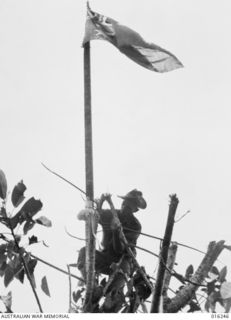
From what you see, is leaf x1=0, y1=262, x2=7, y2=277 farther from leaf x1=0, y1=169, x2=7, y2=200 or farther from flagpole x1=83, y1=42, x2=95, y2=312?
flagpole x1=83, y1=42, x2=95, y2=312

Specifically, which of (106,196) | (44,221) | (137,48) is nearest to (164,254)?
(106,196)

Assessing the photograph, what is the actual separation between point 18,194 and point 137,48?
2.93m

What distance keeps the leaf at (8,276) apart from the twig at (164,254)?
1431 mm

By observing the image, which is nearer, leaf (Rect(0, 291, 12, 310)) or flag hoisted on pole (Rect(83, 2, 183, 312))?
leaf (Rect(0, 291, 12, 310))

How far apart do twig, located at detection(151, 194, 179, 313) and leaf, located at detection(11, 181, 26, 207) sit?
152cm

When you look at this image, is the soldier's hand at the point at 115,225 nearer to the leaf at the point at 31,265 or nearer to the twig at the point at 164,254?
the leaf at the point at 31,265

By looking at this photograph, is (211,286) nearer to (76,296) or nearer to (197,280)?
(197,280)

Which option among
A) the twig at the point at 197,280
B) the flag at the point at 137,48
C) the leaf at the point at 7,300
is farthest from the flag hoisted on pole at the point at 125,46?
the leaf at the point at 7,300

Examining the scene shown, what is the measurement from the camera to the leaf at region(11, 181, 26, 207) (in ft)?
16.2

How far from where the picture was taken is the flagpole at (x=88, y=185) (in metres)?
4.61

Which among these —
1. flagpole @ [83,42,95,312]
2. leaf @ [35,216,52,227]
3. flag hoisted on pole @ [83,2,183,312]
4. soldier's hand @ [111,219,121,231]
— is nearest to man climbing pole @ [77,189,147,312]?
soldier's hand @ [111,219,121,231]

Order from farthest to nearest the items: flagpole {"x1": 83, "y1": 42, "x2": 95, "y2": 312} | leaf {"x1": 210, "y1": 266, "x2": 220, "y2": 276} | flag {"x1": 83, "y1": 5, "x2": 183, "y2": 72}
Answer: flag {"x1": 83, "y1": 5, "x2": 183, "y2": 72} → leaf {"x1": 210, "y1": 266, "x2": 220, "y2": 276} → flagpole {"x1": 83, "y1": 42, "x2": 95, "y2": 312}

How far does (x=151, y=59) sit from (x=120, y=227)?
2.81 m

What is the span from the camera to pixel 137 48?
23.1 feet
